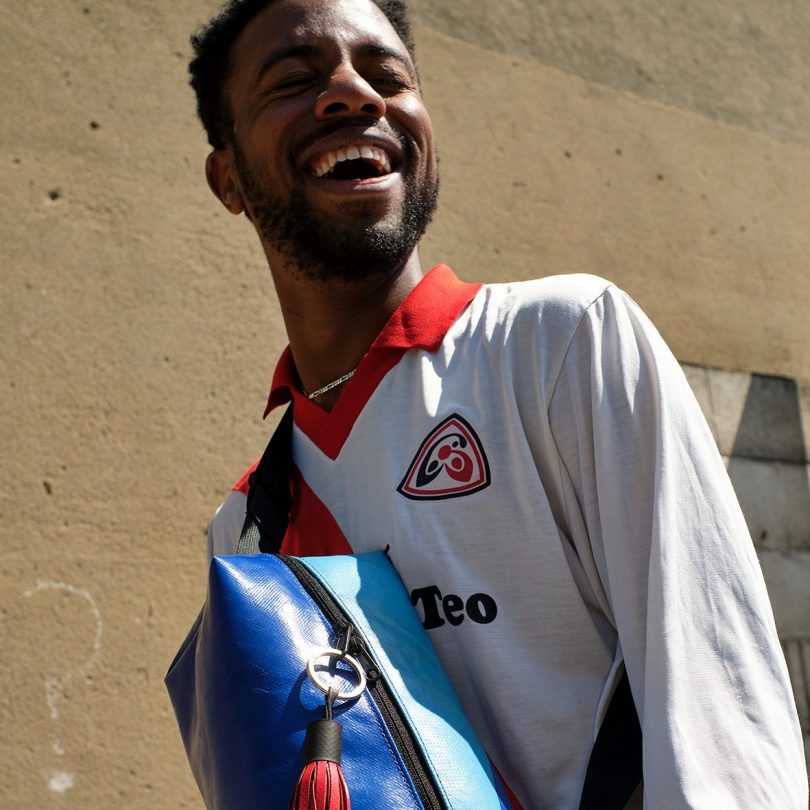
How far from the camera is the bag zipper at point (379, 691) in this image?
40.1 inches

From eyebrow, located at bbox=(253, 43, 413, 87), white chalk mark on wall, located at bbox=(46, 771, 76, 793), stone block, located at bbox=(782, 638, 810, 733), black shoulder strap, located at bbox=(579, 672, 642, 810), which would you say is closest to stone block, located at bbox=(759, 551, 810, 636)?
stone block, located at bbox=(782, 638, 810, 733)

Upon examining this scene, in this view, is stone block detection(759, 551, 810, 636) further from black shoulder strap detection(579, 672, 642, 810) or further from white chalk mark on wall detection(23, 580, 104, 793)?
black shoulder strap detection(579, 672, 642, 810)

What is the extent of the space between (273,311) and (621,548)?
6.62ft

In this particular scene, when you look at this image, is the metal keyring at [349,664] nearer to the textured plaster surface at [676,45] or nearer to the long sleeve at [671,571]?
the long sleeve at [671,571]

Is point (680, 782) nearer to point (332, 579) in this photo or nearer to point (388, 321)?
point (332, 579)

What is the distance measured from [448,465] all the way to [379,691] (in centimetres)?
33

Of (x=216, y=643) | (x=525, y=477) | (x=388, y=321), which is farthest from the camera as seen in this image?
(x=388, y=321)

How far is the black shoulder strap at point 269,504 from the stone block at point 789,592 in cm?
227

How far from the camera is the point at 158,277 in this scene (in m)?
2.85

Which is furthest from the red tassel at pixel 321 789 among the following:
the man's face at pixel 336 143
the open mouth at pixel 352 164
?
the open mouth at pixel 352 164

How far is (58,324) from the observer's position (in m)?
2.69

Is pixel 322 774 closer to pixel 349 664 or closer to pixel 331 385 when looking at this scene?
pixel 349 664

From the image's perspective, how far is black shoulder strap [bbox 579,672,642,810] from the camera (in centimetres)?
109

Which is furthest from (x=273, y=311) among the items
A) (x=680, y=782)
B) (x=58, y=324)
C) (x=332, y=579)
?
(x=680, y=782)
